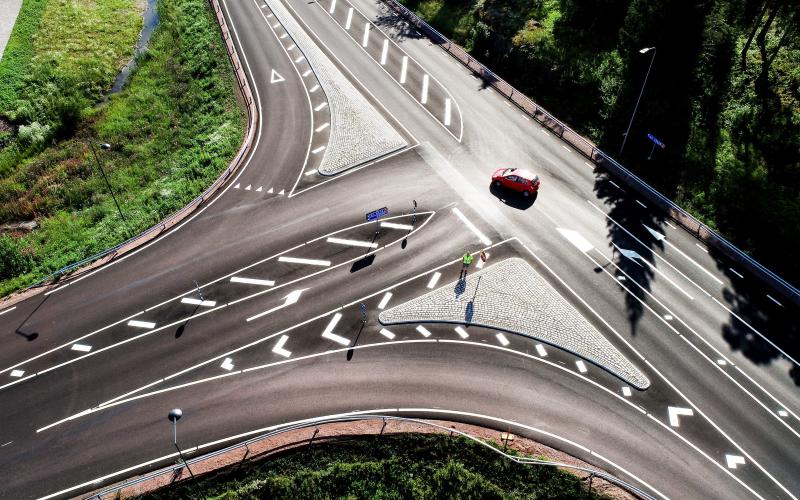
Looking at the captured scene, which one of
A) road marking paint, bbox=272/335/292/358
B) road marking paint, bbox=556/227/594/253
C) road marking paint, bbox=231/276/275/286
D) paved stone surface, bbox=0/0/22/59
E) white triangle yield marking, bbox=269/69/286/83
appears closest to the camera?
Result: road marking paint, bbox=272/335/292/358

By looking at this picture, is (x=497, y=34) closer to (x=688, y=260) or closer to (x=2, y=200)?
(x=688, y=260)

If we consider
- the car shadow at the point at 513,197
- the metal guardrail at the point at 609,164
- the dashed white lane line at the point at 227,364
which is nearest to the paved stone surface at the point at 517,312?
the car shadow at the point at 513,197

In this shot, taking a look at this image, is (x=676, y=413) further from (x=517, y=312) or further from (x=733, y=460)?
(x=517, y=312)

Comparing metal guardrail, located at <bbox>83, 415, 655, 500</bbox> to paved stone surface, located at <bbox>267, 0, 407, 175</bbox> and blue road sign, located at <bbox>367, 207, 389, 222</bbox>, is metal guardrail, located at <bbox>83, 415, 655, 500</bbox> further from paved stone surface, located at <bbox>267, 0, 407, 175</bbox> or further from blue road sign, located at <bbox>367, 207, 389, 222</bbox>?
paved stone surface, located at <bbox>267, 0, 407, 175</bbox>

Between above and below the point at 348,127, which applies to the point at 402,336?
below

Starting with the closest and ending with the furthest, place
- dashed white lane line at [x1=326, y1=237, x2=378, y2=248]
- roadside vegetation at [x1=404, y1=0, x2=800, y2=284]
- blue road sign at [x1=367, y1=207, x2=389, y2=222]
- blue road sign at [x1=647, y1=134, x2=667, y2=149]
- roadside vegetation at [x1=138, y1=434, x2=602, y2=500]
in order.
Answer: roadside vegetation at [x1=138, y1=434, x2=602, y2=500]
blue road sign at [x1=367, y1=207, x2=389, y2=222]
dashed white lane line at [x1=326, y1=237, x2=378, y2=248]
roadside vegetation at [x1=404, y1=0, x2=800, y2=284]
blue road sign at [x1=647, y1=134, x2=667, y2=149]

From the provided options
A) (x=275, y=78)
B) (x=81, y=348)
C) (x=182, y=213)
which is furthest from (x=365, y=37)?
(x=81, y=348)

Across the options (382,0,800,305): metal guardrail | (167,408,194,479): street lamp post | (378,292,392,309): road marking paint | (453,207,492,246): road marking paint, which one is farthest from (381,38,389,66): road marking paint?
(167,408,194,479): street lamp post
